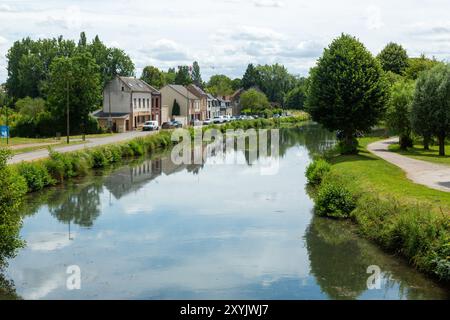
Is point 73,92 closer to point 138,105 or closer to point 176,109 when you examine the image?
point 138,105

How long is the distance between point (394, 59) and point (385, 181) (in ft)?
242

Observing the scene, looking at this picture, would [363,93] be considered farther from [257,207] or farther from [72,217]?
[72,217]

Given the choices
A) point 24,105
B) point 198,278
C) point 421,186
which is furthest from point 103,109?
point 198,278

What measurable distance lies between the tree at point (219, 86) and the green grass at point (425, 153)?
4006 inches

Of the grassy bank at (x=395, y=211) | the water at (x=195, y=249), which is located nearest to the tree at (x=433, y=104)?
the grassy bank at (x=395, y=211)

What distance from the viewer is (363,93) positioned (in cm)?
4200

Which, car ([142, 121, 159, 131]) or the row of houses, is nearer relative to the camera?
the row of houses

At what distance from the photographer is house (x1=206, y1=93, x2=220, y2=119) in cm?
11781

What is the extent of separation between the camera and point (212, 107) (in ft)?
399

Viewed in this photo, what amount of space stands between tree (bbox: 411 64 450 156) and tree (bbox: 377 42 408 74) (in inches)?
2224

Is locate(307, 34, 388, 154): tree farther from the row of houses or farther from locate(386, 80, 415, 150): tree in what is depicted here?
the row of houses

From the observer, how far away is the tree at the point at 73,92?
6606cm

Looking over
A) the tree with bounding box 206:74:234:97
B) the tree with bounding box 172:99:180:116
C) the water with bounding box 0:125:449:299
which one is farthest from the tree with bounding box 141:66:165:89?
the water with bounding box 0:125:449:299

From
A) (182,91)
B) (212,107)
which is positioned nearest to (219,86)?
(212,107)
